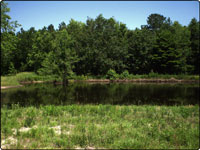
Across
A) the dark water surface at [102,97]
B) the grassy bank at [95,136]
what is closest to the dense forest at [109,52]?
the dark water surface at [102,97]

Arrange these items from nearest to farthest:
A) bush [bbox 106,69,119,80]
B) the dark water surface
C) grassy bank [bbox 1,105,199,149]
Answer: grassy bank [bbox 1,105,199,149]
the dark water surface
bush [bbox 106,69,119,80]

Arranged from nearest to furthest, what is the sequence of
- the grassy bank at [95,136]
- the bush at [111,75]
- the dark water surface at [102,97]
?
1. the grassy bank at [95,136]
2. the dark water surface at [102,97]
3. the bush at [111,75]

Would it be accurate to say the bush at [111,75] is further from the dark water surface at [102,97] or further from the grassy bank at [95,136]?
the grassy bank at [95,136]

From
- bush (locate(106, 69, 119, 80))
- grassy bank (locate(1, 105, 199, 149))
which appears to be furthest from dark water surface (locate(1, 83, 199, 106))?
bush (locate(106, 69, 119, 80))

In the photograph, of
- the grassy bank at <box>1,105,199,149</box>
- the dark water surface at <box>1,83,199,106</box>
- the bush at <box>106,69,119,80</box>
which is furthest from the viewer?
the bush at <box>106,69,119,80</box>

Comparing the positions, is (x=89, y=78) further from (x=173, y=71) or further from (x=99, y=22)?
(x=173, y=71)

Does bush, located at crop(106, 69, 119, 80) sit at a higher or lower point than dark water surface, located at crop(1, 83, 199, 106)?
higher

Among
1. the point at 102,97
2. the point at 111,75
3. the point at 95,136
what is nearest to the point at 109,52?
the point at 111,75

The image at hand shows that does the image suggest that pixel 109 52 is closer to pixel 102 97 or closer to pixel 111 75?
pixel 111 75

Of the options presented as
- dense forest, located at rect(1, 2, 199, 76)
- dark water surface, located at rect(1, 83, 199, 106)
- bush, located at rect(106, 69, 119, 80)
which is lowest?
dark water surface, located at rect(1, 83, 199, 106)

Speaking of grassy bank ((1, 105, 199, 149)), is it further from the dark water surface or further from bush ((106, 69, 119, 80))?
bush ((106, 69, 119, 80))

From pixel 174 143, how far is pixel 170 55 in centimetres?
3858

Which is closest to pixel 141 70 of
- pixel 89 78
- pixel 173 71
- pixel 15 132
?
pixel 173 71

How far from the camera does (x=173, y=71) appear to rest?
4450cm
